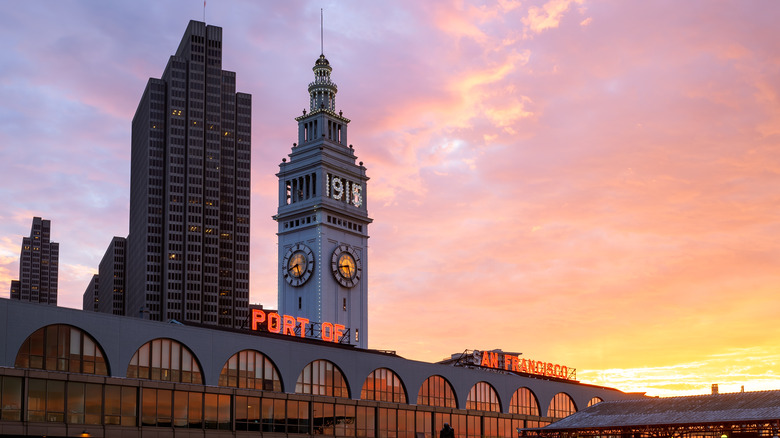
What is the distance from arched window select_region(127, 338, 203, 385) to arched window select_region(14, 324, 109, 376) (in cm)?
332

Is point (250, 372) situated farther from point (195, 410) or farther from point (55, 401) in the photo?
point (55, 401)

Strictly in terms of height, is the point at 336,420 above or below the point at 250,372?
below

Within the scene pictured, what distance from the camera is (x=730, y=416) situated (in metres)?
83.9

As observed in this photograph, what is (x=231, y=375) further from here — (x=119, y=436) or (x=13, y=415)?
(x=13, y=415)

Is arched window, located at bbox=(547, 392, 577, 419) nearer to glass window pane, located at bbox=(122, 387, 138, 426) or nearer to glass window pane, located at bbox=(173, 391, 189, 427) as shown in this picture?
glass window pane, located at bbox=(173, 391, 189, 427)

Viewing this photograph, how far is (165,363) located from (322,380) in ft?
64.9

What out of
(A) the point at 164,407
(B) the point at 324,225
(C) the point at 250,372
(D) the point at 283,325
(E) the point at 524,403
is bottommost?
(E) the point at 524,403

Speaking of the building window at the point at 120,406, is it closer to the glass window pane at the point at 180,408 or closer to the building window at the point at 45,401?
the glass window pane at the point at 180,408

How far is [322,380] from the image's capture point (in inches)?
3679

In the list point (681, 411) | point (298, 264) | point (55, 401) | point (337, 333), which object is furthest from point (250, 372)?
point (298, 264)

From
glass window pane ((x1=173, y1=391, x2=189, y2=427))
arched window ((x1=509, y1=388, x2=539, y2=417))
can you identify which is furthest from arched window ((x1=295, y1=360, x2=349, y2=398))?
arched window ((x1=509, y1=388, x2=539, y2=417))

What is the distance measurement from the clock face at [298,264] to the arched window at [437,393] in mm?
37584

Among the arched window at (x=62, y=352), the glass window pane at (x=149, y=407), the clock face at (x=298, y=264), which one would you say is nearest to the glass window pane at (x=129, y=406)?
the glass window pane at (x=149, y=407)

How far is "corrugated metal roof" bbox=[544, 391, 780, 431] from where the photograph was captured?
83812 mm
